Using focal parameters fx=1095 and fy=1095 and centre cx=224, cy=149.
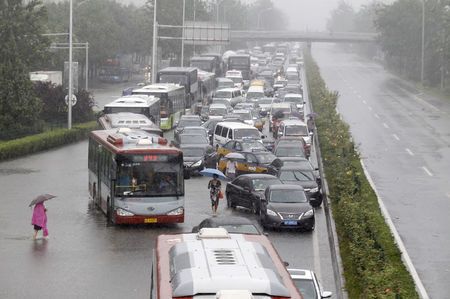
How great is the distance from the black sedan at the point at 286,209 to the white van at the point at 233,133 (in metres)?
17.9

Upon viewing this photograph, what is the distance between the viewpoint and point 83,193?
3931 centimetres

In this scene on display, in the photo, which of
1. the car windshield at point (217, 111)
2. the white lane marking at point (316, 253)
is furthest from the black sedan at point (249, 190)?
the car windshield at point (217, 111)

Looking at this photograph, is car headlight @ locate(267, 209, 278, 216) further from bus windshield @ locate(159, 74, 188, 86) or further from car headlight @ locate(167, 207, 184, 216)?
bus windshield @ locate(159, 74, 188, 86)

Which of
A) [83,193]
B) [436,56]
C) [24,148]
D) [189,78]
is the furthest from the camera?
[436,56]

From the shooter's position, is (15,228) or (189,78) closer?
(15,228)

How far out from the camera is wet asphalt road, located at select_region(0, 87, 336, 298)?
77.5ft

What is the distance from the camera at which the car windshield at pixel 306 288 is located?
18734mm

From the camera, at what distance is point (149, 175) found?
31.4 metres

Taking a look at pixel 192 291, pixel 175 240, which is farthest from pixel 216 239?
pixel 192 291

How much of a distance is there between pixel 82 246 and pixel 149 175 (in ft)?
11.3

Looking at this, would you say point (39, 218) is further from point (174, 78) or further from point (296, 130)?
point (174, 78)

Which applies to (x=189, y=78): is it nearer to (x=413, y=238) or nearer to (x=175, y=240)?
(x=413, y=238)

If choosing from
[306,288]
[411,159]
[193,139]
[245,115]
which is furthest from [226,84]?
[306,288]

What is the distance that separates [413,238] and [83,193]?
13153 millimetres
